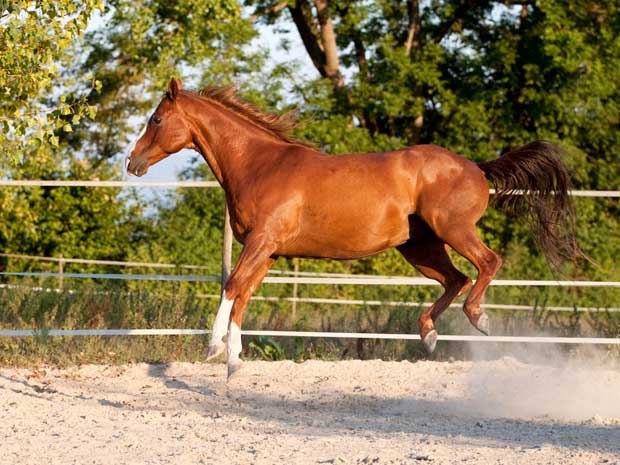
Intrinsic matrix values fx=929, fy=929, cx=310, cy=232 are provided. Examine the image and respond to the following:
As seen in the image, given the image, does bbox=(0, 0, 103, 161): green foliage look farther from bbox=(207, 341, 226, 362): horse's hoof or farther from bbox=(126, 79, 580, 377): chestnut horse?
bbox=(207, 341, 226, 362): horse's hoof

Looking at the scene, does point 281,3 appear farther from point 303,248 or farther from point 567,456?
point 567,456

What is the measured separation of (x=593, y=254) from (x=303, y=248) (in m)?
11.1

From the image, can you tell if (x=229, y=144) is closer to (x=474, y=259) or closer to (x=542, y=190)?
(x=474, y=259)

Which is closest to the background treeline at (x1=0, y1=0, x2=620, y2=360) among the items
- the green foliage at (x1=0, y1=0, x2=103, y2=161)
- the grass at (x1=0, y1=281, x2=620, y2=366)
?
the grass at (x1=0, y1=281, x2=620, y2=366)

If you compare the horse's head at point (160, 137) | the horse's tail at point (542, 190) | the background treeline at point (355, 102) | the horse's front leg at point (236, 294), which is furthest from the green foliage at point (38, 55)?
the background treeline at point (355, 102)

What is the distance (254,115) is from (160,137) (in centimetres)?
75

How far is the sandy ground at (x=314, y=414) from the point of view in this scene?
15.4ft

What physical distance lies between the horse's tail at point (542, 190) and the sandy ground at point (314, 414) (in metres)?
1.13

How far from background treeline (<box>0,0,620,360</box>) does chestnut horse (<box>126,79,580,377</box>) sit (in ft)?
22.3

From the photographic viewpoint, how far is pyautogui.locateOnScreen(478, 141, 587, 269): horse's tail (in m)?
6.82

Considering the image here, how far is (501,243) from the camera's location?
17453 mm

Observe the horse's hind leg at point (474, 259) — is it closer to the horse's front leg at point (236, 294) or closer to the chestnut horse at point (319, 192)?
the chestnut horse at point (319, 192)

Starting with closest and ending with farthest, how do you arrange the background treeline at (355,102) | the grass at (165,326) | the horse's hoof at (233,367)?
the horse's hoof at (233,367)
the grass at (165,326)
the background treeline at (355,102)

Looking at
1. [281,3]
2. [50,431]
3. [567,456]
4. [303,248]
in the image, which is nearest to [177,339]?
[303,248]
